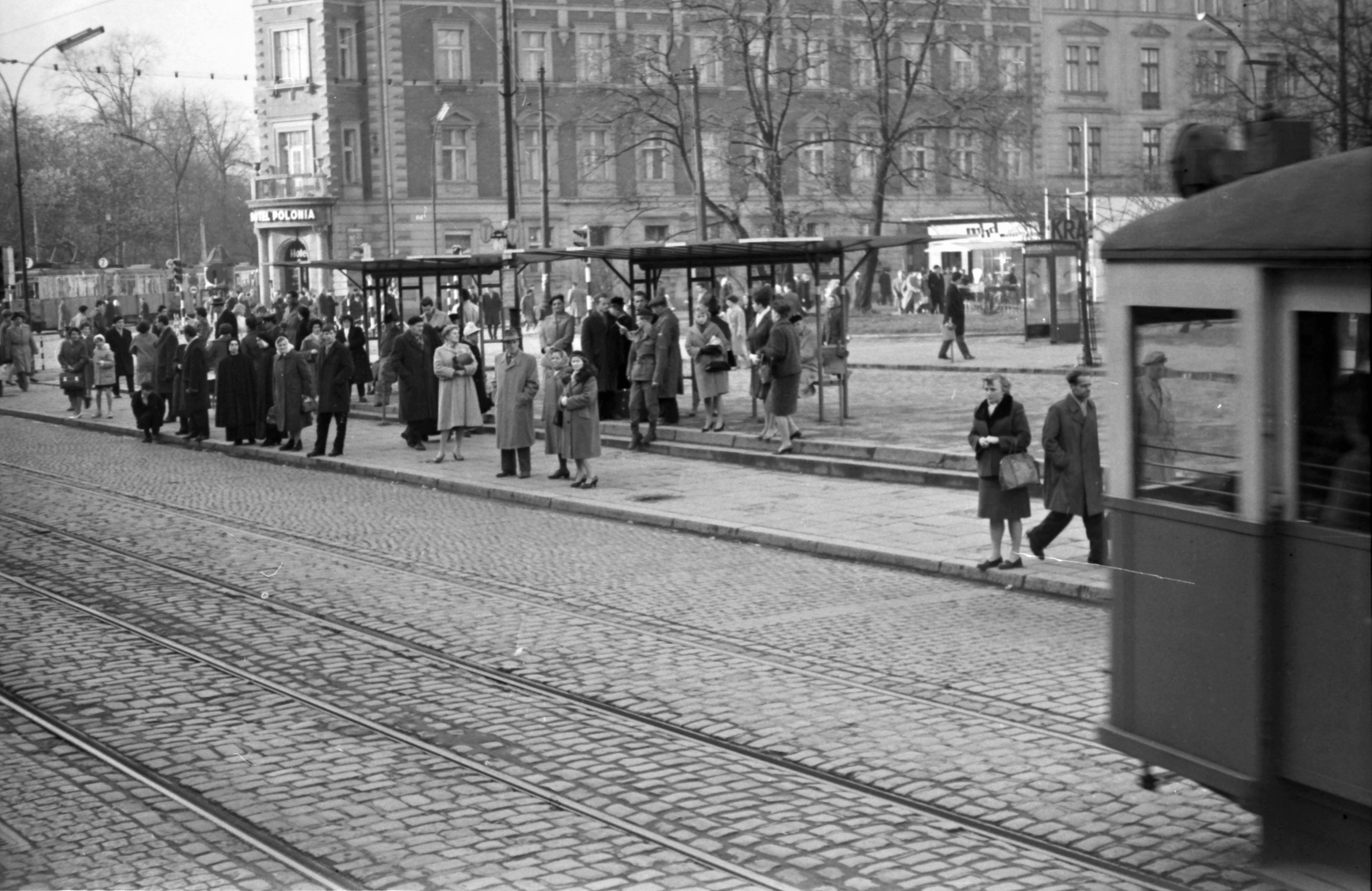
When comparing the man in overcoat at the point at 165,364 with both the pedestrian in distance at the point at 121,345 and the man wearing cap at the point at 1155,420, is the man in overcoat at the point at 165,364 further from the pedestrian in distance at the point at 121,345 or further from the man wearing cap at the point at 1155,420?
the man wearing cap at the point at 1155,420

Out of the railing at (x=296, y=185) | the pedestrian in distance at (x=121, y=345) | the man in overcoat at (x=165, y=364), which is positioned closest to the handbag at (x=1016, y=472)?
the man in overcoat at (x=165, y=364)

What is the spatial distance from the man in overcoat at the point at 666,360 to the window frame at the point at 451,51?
47.0 meters

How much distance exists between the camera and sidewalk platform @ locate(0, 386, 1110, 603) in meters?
13.3

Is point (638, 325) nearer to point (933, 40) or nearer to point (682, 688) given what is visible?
point (682, 688)

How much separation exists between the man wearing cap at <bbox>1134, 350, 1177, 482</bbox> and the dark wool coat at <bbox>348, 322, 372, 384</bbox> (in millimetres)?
22538

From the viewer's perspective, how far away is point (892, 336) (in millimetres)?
42969

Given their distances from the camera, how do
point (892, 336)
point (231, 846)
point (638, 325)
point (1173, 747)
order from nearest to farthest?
point (1173, 747), point (231, 846), point (638, 325), point (892, 336)

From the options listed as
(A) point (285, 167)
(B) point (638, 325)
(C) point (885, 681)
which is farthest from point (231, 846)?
(A) point (285, 167)

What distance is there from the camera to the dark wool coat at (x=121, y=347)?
36.2 meters

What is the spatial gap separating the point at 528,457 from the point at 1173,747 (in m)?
13.9

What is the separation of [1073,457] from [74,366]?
23041 millimetres

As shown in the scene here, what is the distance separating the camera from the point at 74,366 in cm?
3084

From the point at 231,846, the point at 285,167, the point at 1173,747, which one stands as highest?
the point at 285,167

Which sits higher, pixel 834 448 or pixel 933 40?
pixel 933 40
